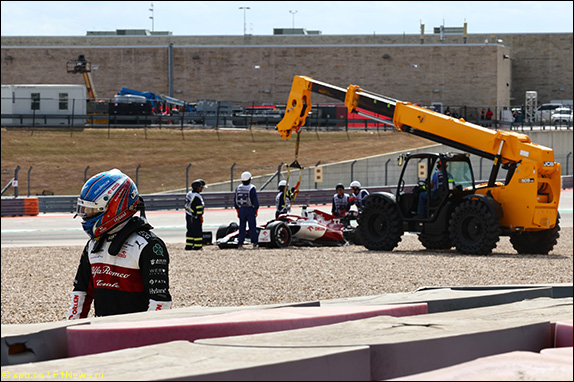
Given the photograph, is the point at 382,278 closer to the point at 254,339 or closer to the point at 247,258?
the point at 247,258

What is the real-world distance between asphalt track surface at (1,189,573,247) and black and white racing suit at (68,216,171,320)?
53.7ft

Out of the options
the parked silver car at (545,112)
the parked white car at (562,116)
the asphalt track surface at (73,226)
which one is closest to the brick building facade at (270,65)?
the parked silver car at (545,112)

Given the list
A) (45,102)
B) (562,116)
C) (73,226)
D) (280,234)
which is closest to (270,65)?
(45,102)

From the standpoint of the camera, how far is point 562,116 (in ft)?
200

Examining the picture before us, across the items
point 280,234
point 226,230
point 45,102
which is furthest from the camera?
point 45,102

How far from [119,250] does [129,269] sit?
126 millimetres

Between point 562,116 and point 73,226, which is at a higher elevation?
point 562,116

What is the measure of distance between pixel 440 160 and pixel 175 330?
1549 cm

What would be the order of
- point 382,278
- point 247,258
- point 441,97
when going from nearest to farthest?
1. point 382,278
2. point 247,258
3. point 441,97

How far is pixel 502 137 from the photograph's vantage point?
58.1 ft

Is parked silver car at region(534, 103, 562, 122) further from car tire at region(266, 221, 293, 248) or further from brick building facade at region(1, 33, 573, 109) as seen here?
car tire at region(266, 221, 293, 248)

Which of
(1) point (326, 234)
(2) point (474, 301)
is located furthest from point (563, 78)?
(2) point (474, 301)

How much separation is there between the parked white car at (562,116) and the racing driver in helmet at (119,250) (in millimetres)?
53776

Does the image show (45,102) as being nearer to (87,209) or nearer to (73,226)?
(73,226)
